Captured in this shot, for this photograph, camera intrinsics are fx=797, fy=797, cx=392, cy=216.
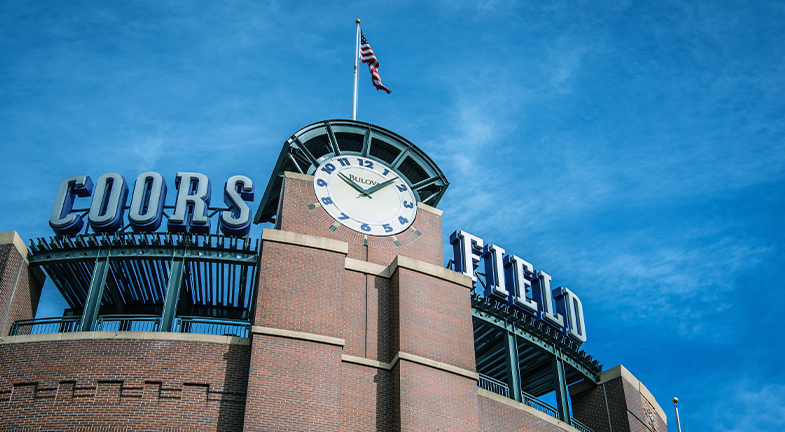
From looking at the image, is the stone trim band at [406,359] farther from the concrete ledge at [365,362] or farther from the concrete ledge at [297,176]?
the concrete ledge at [297,176]

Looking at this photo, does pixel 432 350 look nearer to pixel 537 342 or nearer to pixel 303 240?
pixel 303 240

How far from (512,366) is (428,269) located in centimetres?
572

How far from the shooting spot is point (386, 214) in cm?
3288

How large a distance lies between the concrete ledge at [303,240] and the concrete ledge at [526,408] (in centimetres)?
705

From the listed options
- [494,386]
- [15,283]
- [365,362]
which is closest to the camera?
[365,362]

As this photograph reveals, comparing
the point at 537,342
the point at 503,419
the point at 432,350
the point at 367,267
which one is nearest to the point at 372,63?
the point at 367,267

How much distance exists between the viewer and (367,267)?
28.9 meters

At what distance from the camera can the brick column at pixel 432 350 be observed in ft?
83.9

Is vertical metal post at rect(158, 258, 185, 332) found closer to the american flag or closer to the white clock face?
the white clock face

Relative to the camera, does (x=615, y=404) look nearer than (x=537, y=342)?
No

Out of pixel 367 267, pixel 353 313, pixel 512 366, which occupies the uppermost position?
pixel 367 267

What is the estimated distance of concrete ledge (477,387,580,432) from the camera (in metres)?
28.4

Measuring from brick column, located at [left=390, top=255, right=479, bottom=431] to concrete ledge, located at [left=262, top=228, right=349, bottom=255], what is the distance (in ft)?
7.58

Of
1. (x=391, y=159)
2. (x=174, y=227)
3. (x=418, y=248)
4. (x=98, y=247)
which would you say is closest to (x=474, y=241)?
(x=418, y=248)
